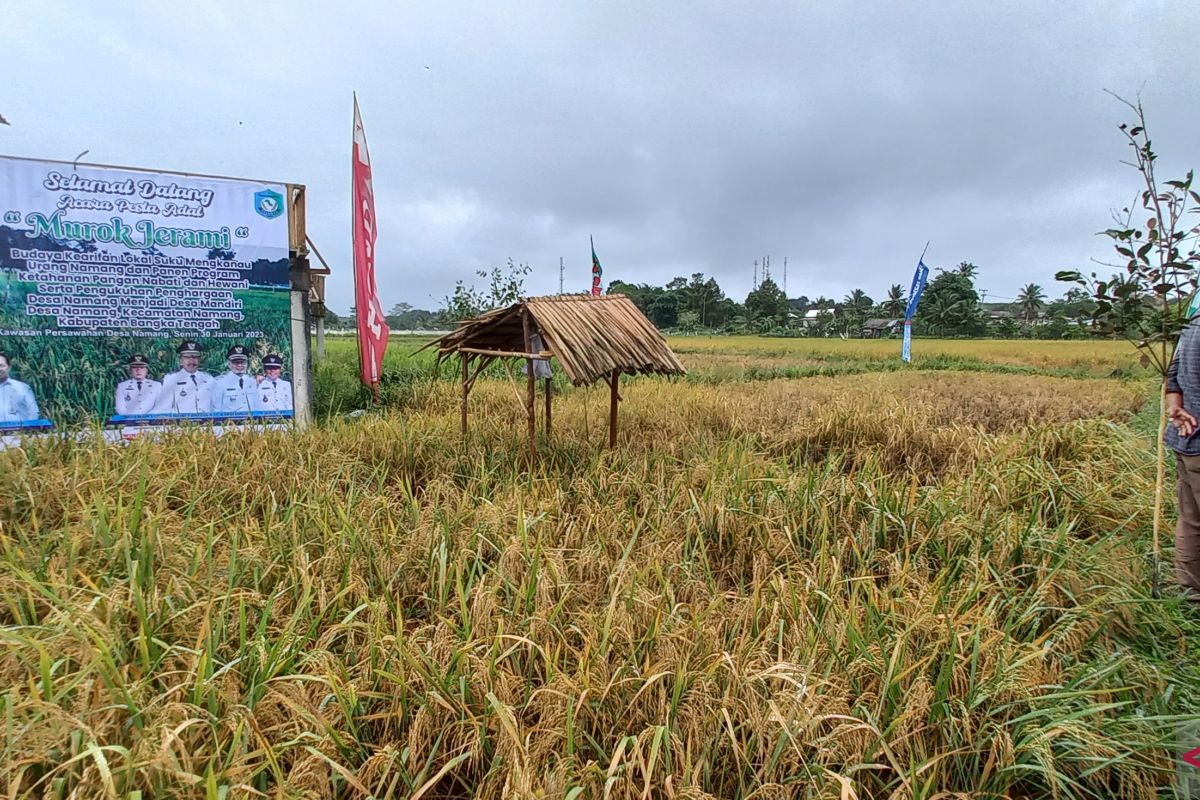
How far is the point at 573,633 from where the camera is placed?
2.12m

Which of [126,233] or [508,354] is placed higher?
[126,233]

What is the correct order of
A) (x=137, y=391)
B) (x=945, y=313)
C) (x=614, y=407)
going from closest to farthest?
(x=614, y=407)
(x=137, y=391)
(x=945, y=313)

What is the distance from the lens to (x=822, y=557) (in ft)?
8.31

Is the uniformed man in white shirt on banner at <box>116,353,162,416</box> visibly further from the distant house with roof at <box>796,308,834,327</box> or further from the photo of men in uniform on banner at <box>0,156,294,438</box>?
the distant house with roof at <box>796,308,834,327</box>

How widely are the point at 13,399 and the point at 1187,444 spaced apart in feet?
27.0

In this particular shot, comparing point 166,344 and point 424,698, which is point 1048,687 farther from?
point 166,344

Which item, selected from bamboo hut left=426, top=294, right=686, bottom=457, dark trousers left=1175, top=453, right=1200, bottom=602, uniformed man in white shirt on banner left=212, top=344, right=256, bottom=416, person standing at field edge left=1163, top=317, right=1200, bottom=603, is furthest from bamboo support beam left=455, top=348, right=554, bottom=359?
dark trousers left=1175, top=453, right=1200, bottom=602

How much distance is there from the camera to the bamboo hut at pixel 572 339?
3803 millimetres

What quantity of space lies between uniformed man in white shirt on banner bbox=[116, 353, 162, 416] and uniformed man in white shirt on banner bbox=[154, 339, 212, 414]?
61 millimetres

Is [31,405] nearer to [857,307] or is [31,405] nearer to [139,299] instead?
[139,299]

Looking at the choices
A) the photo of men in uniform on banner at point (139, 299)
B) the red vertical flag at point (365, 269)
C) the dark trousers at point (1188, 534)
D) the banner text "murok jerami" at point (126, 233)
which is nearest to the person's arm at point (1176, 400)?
the dark trousers at point (1188, 534)

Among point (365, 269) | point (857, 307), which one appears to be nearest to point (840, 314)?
point (857, 307)

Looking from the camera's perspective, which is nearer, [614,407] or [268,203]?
[614,407]

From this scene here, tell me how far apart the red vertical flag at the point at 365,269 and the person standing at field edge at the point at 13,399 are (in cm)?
282
